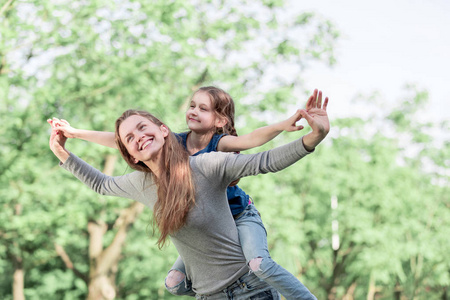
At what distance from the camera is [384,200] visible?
18594 mm

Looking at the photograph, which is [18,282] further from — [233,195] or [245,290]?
[245,290]

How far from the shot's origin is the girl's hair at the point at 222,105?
3.18m

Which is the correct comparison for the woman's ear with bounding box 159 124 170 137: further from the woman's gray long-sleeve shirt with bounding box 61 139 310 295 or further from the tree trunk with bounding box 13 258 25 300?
the tree trunk with bounding box 13 258 25 300

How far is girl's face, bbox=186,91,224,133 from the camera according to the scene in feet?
10.2

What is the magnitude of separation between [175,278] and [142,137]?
0.84 meters

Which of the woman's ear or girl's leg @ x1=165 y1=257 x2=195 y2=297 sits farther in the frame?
girl's leg @ x1=165 y1=257 x2=195 y2=297

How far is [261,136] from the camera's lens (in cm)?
257

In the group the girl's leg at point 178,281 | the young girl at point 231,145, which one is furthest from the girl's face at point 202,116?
the girl's leg at point 178,281

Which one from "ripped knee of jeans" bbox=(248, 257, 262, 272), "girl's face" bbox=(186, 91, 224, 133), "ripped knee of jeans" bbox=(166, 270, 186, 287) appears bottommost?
"ripped knee of jeans" bbox=(166, 270, 186, 287)

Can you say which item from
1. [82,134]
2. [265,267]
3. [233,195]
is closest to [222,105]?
[233,195]

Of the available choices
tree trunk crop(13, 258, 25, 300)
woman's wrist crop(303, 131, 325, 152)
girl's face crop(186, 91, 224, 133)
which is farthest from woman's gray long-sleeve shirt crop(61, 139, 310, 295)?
tree trunk crop(13, 258, 25, 300)

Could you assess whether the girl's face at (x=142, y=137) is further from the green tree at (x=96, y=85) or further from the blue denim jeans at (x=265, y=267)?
the green tree at (x=96, y=85)

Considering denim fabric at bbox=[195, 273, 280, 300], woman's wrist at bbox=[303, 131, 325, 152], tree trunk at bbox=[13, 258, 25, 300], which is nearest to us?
woman's wrist at bbox=[303, 131, 325, 152]

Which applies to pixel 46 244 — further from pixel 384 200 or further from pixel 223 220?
pixel 223 220
